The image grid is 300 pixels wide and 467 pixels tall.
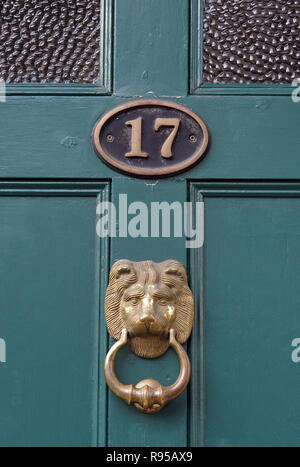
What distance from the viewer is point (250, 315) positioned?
94 centimetres

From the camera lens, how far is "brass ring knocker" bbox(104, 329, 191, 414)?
88 centimetres

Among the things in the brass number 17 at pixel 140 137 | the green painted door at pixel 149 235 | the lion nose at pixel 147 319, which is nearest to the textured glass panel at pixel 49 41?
the green painted door at pixel 149 235

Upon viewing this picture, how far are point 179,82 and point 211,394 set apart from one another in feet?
1.54

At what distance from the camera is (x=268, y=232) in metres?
0.96

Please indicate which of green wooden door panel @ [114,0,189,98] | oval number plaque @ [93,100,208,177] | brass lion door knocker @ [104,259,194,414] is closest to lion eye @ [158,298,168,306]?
brass lion door knocker @ [104,259,194,414]

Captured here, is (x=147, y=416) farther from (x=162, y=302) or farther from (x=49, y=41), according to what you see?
(x=49, y=41)

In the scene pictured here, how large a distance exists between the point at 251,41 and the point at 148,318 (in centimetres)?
48

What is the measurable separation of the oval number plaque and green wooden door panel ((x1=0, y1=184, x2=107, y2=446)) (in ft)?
0.20

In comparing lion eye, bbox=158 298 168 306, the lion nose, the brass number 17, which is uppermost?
the brass number 17

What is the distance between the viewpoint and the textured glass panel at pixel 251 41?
3.37ft

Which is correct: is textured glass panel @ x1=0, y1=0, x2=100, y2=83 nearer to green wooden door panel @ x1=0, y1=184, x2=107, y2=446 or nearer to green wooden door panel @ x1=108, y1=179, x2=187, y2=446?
green wooden door panel @ x1=0, y1=184, x2=107, y2=446

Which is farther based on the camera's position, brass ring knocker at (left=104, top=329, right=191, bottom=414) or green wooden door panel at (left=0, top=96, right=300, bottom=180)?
green wooden door panel at (left=0, top=96, right=300, bottom=180)

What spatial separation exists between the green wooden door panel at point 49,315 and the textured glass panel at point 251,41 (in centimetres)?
28

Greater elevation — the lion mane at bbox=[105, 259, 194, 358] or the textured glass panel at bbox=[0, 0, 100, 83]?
the textured glass panel at bbox=[0, 0, 100, 83]
